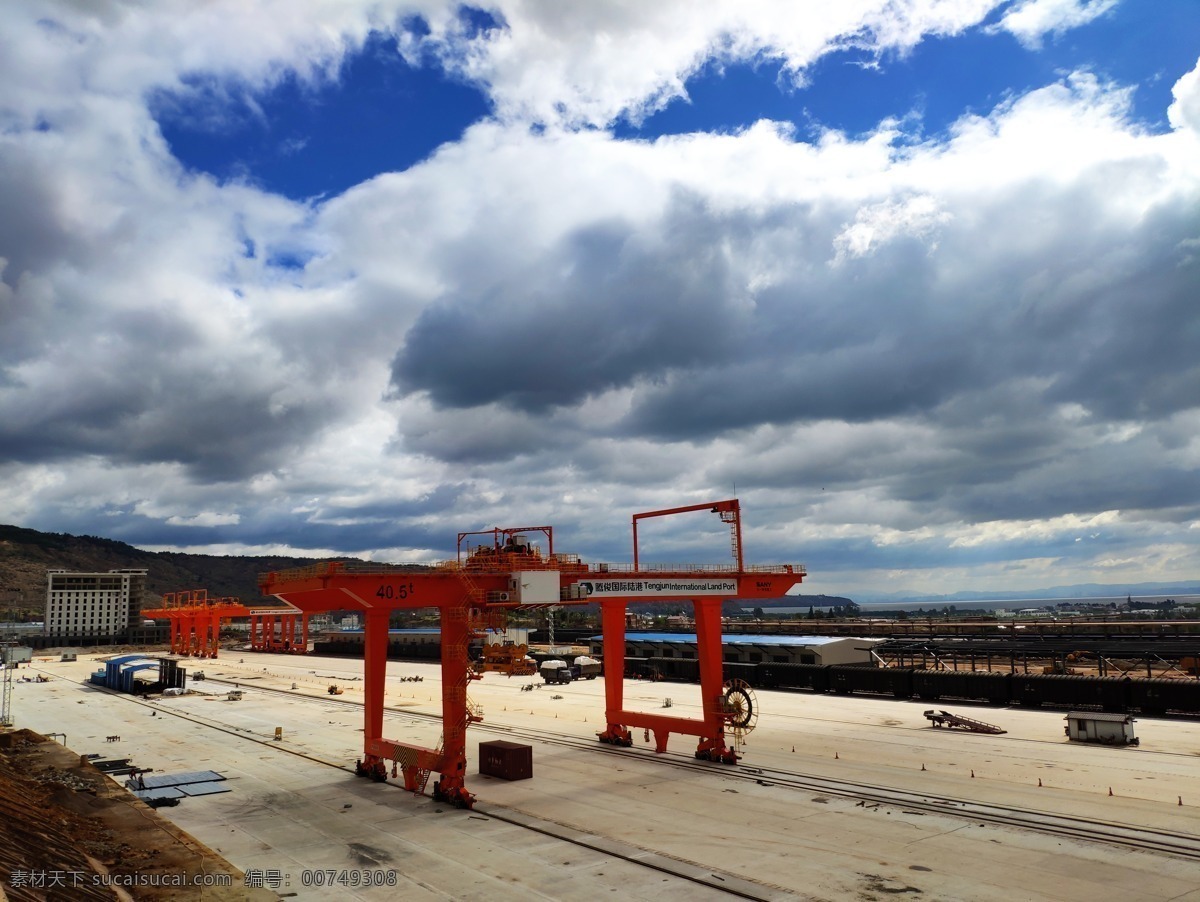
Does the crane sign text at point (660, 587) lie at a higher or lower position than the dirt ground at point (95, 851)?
higher

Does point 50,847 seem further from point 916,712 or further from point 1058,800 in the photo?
point 916,712

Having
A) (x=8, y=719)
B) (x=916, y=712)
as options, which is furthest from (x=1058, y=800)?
(x=8, y=719)

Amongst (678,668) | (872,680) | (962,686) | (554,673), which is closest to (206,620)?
(554,673)

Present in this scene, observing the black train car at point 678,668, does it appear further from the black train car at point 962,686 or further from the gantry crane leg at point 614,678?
the gantry crane leg at point 614,678

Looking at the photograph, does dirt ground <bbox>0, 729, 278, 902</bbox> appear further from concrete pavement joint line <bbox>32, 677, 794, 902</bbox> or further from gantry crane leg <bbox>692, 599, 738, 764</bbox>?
gantry crane leg <bbox>692, 599, 738, 764</bbox>

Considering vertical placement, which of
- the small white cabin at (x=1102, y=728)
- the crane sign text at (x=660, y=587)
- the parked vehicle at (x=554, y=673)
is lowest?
the parked vehicle at (x=554, y=673)

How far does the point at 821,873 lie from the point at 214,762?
37.2 m

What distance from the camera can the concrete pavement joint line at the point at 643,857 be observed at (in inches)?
912

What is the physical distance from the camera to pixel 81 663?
15038 centimetres

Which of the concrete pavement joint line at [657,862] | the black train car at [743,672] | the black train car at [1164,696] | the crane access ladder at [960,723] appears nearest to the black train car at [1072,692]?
the black train car at [1164,696]

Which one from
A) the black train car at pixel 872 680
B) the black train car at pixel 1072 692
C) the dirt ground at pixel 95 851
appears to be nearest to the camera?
the dirt ground at pixel 95 851

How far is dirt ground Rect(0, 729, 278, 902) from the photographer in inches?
772

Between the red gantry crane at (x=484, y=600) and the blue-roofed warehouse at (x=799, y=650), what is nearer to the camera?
the red gantry crane at (x=484, y=600)

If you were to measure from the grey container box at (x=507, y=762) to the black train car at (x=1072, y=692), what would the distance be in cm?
4268
